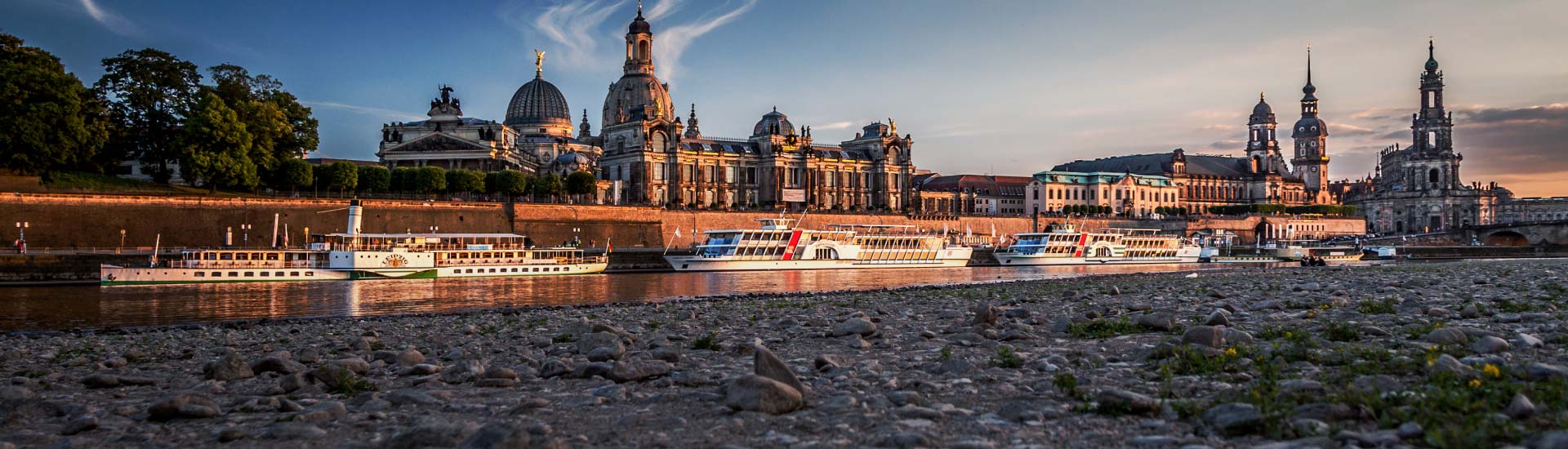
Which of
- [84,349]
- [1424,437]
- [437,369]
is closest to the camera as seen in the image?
[1424,437]

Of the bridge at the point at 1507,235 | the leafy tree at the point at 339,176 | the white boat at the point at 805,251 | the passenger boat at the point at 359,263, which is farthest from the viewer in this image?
the bridge at the point at 1507,235

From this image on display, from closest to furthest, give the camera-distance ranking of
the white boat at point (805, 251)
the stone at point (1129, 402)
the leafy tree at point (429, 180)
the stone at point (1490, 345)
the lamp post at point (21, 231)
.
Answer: the stone at point (1129, 402), the stone at point (1490, 345), the lamp post at point (21, 231), the white boat at point (805, 251), the leafy tree at point (429, 180)

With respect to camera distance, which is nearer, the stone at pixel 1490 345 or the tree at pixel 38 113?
the stone at pixel 1490 345

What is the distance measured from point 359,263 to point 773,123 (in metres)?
76.5

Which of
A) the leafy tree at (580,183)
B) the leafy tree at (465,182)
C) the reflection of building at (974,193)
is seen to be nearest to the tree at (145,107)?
the leafy tree at (465,182)

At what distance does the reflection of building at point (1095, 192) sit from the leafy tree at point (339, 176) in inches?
3771

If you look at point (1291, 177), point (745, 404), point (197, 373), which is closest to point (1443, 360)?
point (745, 404)

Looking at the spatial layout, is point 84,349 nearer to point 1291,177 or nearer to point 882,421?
point 882,421

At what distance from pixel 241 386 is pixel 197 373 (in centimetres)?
203

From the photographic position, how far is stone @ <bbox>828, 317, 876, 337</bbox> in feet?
47.0

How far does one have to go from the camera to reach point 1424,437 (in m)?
5.96

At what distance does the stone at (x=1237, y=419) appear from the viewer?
654cm

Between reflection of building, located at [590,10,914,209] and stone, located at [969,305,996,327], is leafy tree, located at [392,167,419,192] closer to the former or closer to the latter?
reflection of building, located at [590,10,914,209]

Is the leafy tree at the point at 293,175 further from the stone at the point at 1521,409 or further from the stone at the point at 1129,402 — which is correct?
the stone at the point at 1521,409
